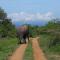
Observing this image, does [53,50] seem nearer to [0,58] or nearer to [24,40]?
[0,58]

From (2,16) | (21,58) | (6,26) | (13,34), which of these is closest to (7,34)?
(13,34)

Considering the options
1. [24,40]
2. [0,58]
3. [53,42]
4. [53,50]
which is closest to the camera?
[0,58]

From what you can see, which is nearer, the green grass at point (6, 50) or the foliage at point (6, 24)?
the green grass at point (6, 50)

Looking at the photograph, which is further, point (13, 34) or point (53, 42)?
point (13, 34)

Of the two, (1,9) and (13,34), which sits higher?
(1,9)

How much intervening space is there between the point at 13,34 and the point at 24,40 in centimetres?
1355

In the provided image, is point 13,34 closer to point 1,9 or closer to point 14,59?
point 1,9

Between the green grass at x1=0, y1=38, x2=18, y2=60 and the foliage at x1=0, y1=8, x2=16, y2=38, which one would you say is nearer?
the green grass at x1=0, y1=38, x2=18, y2=60

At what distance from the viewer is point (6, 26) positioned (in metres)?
41.8

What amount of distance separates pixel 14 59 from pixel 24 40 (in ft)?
35.9

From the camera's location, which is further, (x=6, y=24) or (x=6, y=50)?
(x=6, y=24)

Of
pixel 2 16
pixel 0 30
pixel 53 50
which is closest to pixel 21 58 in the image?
pixel 53 50

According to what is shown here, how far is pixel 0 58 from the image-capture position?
556 inches

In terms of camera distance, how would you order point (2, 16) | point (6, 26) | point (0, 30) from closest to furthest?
point (0, 30)
point (6, 26)
point (2, 16)
